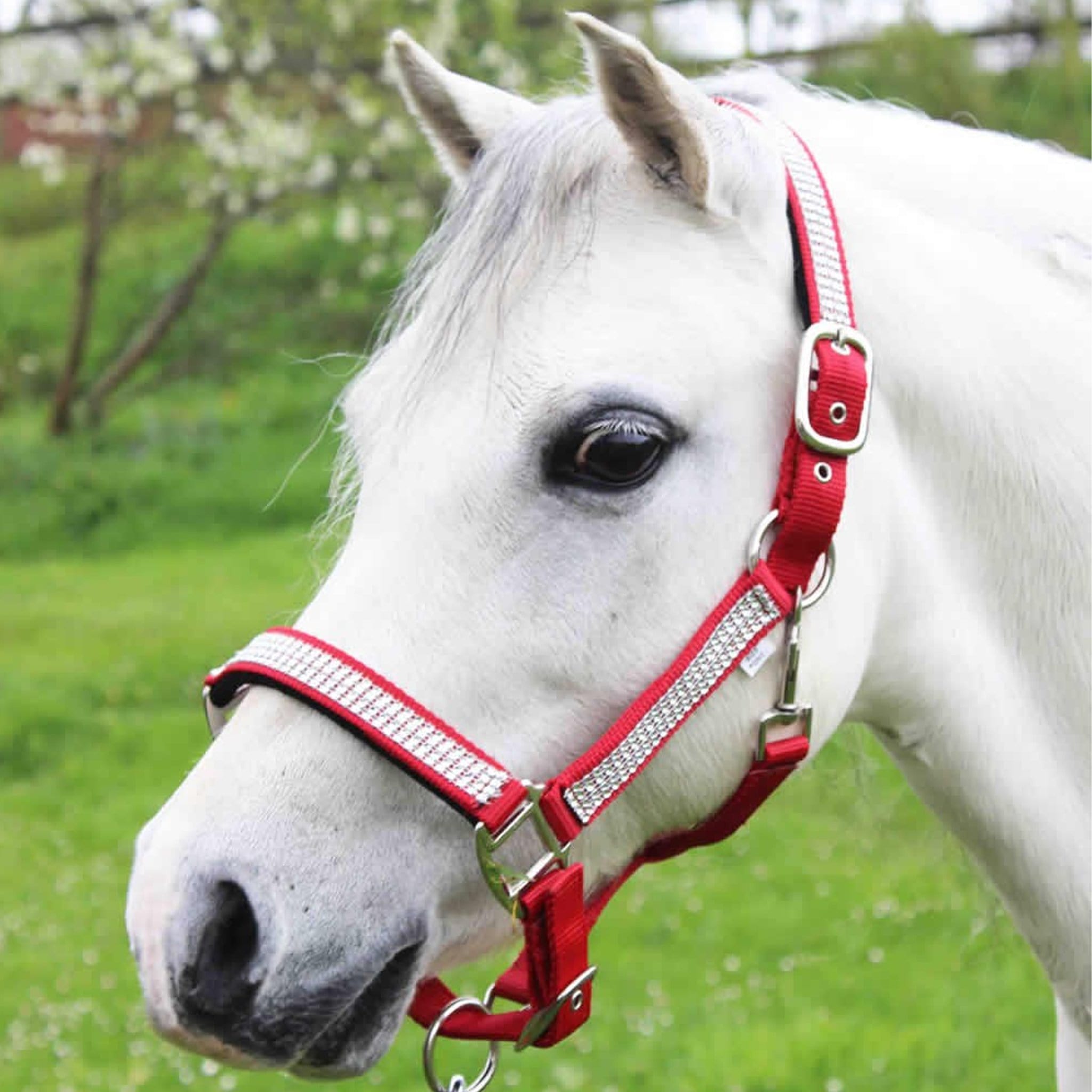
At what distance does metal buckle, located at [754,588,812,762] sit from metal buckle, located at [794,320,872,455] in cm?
18

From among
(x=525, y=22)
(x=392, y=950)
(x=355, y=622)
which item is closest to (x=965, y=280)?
A: (x=355, y=622)

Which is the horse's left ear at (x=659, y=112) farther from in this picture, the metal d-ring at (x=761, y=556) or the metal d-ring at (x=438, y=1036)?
the metal d-ring at (x=438, y=1036)

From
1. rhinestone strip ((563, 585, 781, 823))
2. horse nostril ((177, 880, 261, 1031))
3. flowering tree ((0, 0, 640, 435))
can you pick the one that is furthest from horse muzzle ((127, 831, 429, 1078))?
flowering tree ((0, 0, 640, 435))

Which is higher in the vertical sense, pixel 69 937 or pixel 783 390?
pixel 783 390

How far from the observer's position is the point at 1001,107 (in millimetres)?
8688

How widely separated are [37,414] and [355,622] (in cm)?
1282

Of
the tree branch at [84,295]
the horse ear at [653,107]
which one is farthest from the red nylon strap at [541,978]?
the tree branch at [84,295]

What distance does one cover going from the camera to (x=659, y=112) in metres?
1.63

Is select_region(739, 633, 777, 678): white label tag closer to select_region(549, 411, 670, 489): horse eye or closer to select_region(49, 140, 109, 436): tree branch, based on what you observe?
select_region(549, 411, 670, 489): horse eye

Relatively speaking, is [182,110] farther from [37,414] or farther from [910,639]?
[910,639]

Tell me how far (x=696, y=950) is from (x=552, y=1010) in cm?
364

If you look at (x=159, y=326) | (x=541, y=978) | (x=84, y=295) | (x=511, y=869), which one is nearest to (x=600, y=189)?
(x=511, y=869)

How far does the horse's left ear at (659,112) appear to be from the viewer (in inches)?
61.4

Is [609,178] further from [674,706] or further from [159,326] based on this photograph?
[159,326]
